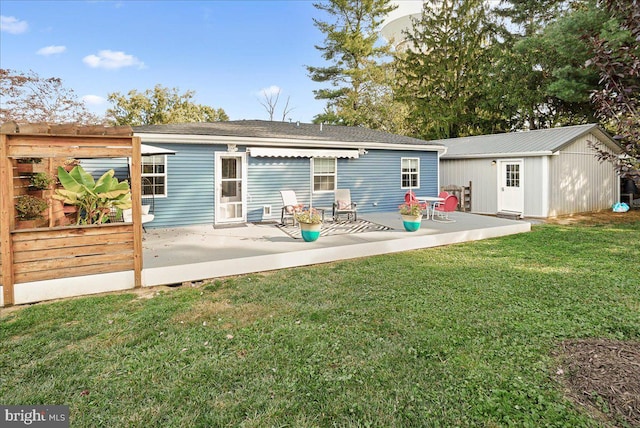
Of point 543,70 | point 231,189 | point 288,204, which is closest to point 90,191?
point 231,189

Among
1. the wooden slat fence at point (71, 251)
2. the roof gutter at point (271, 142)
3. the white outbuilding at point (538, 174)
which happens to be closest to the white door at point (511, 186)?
the white outbuilding at point (538, 174)

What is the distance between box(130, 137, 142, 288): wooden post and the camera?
5.23m

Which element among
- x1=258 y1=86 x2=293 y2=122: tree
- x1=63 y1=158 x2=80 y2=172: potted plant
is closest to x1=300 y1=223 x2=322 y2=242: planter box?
x1=63 y1=158 x2=80 y2=172: potted plant

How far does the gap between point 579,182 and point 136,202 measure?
636 inches

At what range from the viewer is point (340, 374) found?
3000 millimetres

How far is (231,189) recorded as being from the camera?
10.7 meters

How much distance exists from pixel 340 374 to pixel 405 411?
0.65 meters

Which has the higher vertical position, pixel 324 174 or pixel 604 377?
pixel 324 174

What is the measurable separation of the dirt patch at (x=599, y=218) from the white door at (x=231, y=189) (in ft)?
34.4

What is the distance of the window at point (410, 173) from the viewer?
44.6 ft

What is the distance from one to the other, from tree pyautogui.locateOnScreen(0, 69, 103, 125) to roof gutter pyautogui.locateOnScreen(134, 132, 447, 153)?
10.8 meters

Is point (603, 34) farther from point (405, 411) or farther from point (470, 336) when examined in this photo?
point (405, 411)

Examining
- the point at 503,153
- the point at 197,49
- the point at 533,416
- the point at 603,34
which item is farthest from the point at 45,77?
the point at 603,34

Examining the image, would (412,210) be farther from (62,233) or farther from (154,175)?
(62,233)
